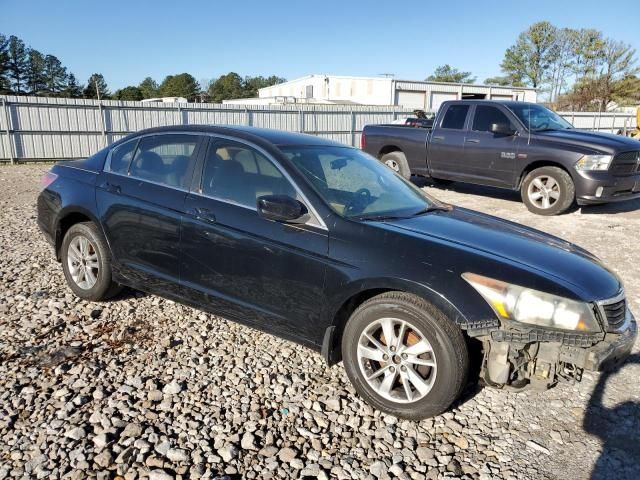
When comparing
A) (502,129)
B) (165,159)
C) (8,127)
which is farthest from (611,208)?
(8,127)

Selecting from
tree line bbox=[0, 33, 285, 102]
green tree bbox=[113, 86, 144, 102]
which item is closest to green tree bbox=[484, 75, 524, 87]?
tree line bbox=[0, 33, 285, 102]

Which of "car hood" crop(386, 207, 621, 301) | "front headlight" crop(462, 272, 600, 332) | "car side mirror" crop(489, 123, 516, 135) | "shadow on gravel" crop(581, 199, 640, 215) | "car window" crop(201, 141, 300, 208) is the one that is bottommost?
"shadow on gravel" crop(581, 199, 640, 215)

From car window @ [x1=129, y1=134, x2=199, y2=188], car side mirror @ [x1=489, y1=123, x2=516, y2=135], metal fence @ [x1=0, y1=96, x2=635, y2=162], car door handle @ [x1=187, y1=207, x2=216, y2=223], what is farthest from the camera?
metal fence @ [x1=0, y1=96, x2=635, y2=162]

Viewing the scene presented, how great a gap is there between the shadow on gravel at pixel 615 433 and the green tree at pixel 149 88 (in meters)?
104

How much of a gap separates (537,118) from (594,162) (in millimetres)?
1643

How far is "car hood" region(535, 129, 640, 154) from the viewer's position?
7.87 metres

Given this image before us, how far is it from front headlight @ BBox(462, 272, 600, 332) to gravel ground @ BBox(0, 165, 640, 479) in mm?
722

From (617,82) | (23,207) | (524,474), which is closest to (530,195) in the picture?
(524,474)

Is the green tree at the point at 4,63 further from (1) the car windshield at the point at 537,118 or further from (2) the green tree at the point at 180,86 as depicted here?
(1) the car windshield at the point at 537,118

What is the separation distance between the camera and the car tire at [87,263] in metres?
4.17

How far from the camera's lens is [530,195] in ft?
28.5

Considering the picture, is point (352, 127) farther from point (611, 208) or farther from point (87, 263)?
point (87, 263)

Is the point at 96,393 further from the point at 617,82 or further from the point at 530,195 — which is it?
the point at 617,82

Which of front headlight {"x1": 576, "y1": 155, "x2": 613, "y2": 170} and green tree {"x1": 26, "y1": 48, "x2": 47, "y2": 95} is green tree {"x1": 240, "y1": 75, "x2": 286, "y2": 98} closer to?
green tree {"x1": 26, "y1": 48, "x2": 47, "y2": 95}
